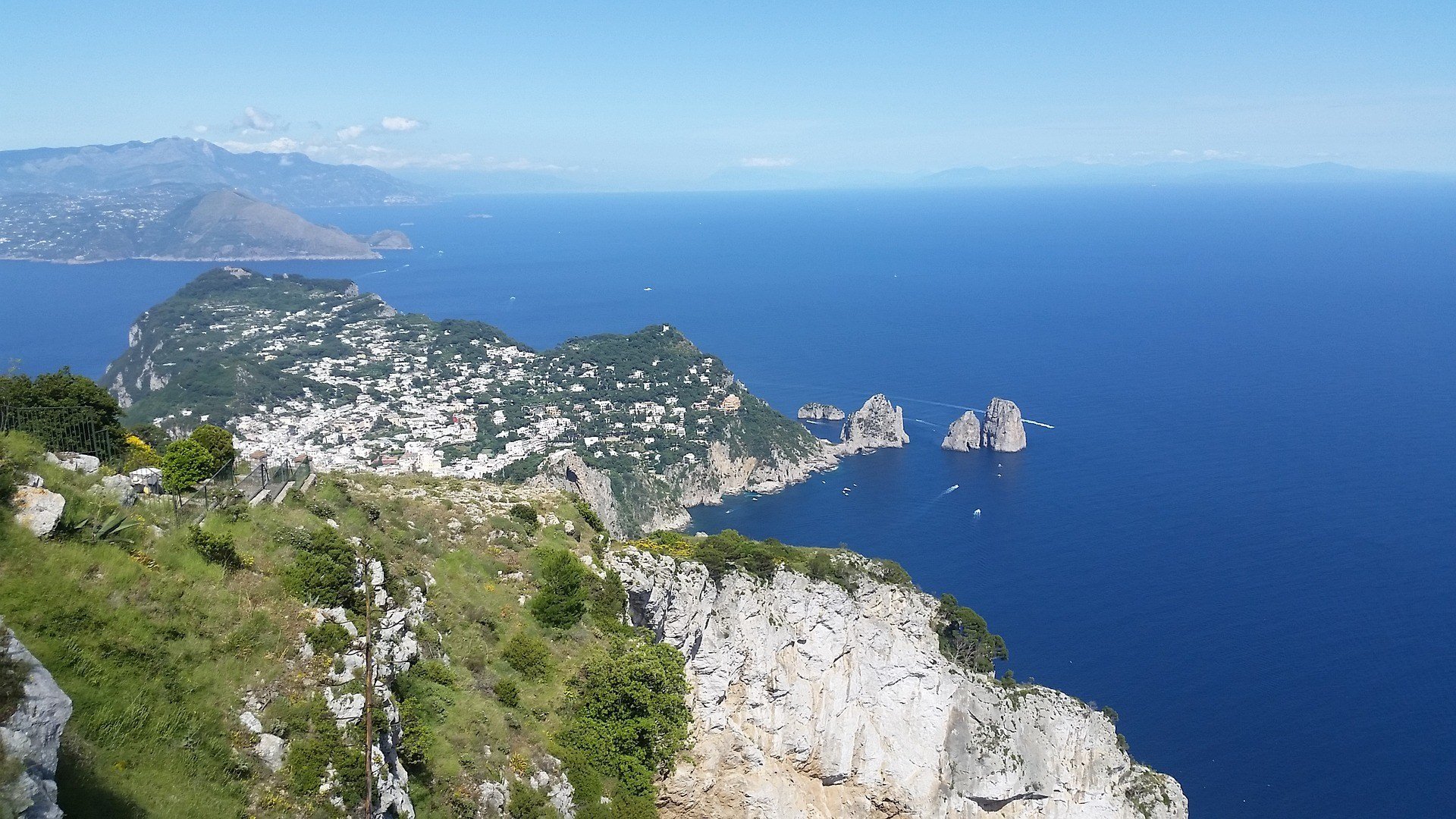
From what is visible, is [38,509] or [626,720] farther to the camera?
[626,720]

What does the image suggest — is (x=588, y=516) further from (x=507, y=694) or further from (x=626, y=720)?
(x=507, y=694)

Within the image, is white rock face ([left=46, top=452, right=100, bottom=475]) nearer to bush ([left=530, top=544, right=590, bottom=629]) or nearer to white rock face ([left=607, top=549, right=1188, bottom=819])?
bush ([left=530, top=544, right=590, bottom=629])

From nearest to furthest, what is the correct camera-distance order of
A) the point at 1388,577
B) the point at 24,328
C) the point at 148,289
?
the point at 1388,577 < the point at 24,328 < the point at 148,289

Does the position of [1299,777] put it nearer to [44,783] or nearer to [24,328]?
[44,783]

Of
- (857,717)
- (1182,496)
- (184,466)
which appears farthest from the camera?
(1182,496)

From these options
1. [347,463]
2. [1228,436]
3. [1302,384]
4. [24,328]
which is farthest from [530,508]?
[24,328]

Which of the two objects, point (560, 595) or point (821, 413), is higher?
point (560, 595)

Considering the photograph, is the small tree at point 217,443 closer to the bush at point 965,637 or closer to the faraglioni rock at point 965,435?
the bush at point 965,637

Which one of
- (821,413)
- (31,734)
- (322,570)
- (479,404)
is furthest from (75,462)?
(821,413)
